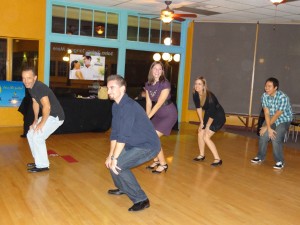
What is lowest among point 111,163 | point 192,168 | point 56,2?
point 192,168

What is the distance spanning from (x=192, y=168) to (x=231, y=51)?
235 inches

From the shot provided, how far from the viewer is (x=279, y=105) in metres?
5.25

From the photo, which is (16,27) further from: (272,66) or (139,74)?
(272,66)

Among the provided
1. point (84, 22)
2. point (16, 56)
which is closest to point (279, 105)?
point (84, 22)

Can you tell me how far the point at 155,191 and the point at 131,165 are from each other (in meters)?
0.92

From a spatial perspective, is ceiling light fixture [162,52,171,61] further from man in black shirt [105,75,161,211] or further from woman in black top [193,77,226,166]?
man in black shirt [105,75,161,211]

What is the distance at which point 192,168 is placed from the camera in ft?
17.1

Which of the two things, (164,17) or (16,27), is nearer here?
(164,17)

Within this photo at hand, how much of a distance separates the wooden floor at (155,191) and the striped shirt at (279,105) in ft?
2.65

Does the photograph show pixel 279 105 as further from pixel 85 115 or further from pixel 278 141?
pixel 85 115

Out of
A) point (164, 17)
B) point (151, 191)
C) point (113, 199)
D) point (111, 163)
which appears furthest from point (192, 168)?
point (164, 17)

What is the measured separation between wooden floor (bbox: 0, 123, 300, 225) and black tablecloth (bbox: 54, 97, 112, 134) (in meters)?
1.21

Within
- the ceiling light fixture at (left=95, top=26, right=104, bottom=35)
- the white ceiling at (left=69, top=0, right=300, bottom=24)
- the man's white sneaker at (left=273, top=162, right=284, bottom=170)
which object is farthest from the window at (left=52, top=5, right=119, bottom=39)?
the man's white sneaker at (left=273, top=162, right=284, bottom=170)

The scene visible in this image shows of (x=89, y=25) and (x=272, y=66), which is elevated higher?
(x=89, y=25)
